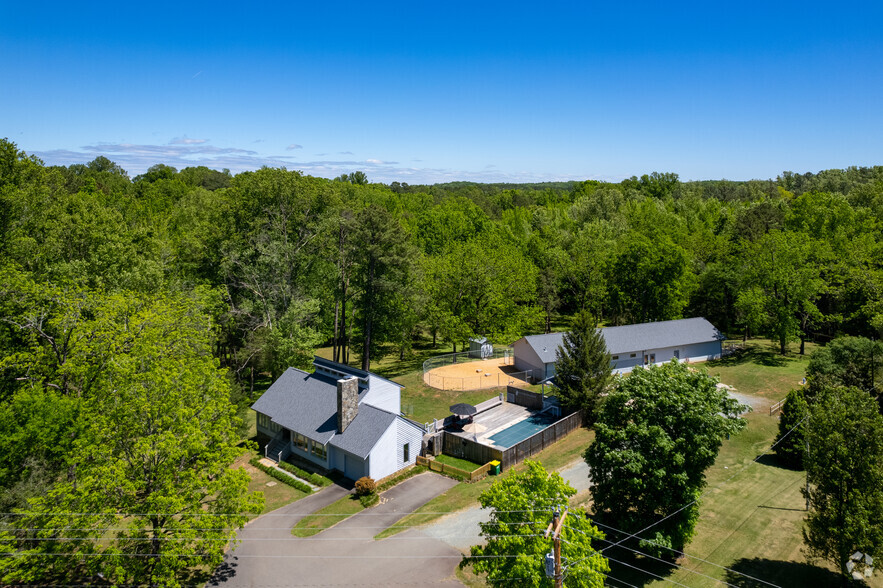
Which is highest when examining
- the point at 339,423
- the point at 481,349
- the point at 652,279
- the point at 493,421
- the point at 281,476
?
the point at 652,279

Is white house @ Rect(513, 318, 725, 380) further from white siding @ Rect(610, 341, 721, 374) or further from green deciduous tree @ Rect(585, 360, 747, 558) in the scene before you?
green deciduous tree @ Rect(585, 360, 747, 558)

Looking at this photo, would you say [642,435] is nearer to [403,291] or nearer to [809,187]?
[403,291]

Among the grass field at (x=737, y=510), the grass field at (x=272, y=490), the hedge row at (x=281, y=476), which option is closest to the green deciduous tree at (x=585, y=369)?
the grass field at (x=737, y=510)

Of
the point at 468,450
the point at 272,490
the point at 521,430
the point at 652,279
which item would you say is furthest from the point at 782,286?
the point at 272,490

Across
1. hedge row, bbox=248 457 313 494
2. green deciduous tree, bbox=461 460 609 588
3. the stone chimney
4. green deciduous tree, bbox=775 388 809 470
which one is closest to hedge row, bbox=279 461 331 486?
hedge row, bbox=248 457 313 494

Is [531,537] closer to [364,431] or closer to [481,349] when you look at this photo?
[364,431]

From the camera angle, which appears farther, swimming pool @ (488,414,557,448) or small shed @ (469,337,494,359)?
small shed @ (469,337,494,359)
